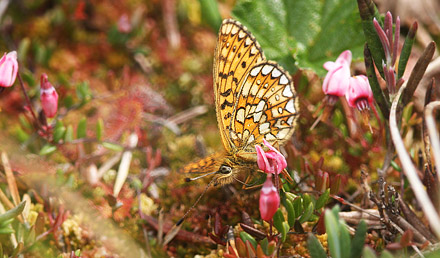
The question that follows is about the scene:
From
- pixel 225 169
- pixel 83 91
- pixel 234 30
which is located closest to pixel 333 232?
pixel 225 169

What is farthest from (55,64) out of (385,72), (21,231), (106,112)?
(385,72)

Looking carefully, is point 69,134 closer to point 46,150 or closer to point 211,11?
point 46,150

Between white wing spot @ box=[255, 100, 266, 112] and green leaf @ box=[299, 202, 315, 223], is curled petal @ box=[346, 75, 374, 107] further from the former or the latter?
green leaf @ box=[299, 202, 315, 223]

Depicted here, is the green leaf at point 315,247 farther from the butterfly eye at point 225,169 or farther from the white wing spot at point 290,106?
the white wing spot at point 290,106

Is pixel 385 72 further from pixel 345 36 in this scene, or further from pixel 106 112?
pixel 106 112

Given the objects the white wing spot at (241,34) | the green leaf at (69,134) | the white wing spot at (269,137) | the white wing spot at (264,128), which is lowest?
the green leaf at (69,134)

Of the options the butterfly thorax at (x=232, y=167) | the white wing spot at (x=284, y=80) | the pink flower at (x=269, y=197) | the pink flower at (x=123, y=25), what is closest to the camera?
the pink flower at (x=269, y=197)

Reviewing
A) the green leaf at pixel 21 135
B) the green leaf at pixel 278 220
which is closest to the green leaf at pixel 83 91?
the green leaf at pixel 21 135
